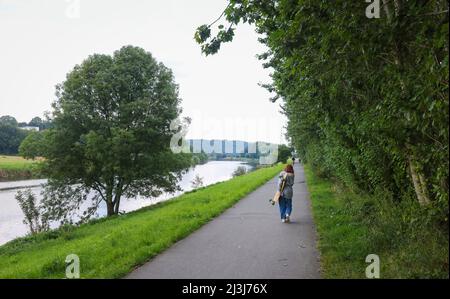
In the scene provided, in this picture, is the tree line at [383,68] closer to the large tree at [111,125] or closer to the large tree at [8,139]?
the large tree at [111,125]

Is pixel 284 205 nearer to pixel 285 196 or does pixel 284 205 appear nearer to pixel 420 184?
pixel 285 196

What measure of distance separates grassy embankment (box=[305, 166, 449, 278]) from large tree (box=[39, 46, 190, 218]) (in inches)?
615

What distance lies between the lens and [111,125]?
902 inches

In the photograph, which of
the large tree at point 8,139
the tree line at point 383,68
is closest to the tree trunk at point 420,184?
the tree line at point 383,68

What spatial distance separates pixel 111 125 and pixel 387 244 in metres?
19.3

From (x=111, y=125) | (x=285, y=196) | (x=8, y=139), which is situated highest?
(x=8, y=139)

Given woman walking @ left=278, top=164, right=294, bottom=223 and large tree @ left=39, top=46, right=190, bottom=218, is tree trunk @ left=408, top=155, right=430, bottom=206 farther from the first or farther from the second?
large tree @ left=39, top=46, right=190, bottom=218

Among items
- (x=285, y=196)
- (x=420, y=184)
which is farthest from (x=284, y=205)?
(x=420, y=184)

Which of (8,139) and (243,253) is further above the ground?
(8,139)

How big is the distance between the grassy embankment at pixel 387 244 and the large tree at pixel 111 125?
15631mm

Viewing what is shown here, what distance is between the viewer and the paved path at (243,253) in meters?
6.06

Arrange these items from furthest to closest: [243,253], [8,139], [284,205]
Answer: [8,139]
[284,205]
[243,253]
